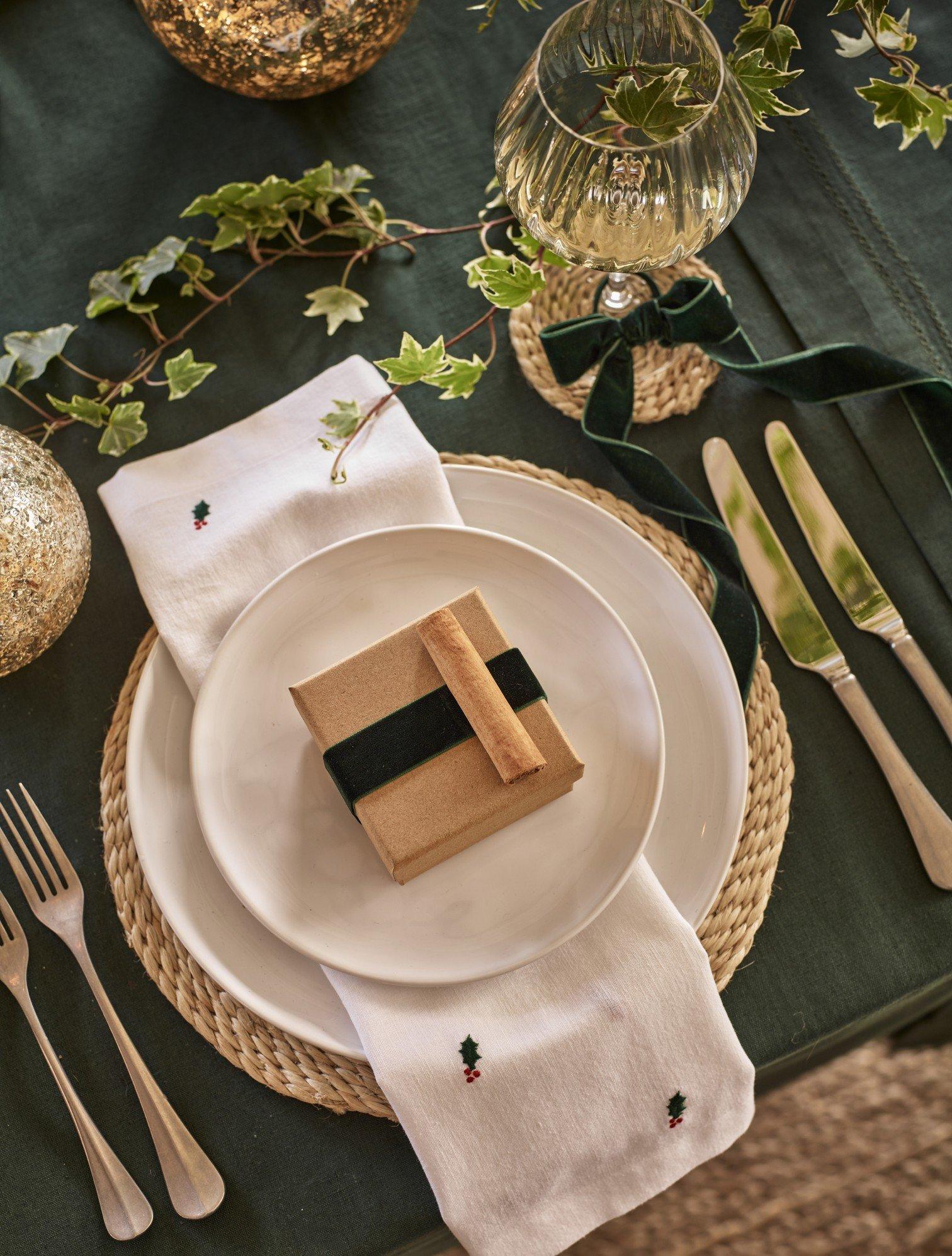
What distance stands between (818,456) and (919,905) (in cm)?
40

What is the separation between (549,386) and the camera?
2.76ft

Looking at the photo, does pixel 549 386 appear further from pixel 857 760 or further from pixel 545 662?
pixel 857 760

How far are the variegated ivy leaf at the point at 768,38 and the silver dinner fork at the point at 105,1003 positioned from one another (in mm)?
787

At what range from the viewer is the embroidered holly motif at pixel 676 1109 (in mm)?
665

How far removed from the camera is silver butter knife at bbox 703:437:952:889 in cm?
76

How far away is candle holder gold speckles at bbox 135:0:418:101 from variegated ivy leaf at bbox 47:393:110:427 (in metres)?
0.31

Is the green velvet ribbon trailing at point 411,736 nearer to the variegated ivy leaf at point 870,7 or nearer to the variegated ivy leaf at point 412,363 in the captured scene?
the variegated ivy leaf at point 412,363

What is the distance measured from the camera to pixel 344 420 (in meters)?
0.78

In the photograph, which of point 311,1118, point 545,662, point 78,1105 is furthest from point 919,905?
point 78,1105

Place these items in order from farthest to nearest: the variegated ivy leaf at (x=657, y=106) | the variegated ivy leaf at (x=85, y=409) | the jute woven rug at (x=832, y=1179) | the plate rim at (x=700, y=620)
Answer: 1. the jute woven rug at (x=832, y=1179)
2. the variegated ivy leaf at (x=85, y=409)
3. the plate rim at (x=700, y=620)
4. the variegated ivy leaf at (x=657, y=106)

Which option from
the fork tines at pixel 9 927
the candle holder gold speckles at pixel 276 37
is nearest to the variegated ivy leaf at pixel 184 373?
the candle holder gold speckles at pixel 276 37

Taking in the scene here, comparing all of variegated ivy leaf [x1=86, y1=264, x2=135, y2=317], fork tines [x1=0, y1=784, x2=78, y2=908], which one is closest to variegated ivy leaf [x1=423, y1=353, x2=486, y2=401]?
variegated ivy leaf [x1=86, y1=264, x2=135, y2=317]

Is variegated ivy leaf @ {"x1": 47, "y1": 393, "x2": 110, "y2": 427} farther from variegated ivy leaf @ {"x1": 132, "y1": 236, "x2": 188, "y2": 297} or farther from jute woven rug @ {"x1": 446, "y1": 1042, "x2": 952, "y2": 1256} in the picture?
jute woven rug @ {"x1": 446, "y1": 1042, "x2": 952, "y2": 1256}

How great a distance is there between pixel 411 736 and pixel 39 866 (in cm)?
35
